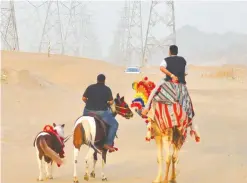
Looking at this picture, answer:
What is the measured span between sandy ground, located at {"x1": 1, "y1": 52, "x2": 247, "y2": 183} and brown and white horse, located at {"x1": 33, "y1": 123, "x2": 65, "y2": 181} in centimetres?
35

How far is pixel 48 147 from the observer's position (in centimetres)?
1183

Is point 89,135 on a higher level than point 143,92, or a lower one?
lower

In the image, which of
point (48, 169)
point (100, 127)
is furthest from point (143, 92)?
point (48, 169)

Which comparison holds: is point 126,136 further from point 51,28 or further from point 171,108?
point 51,28

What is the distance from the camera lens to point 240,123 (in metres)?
24.2

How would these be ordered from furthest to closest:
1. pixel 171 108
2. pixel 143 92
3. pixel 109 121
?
1. pixel 109 121
2. pixel 143 92
3. pixel 171 108

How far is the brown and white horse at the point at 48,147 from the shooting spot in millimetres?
11781

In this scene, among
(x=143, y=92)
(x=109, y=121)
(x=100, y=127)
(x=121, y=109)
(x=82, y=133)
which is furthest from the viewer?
(x=121, y=109)

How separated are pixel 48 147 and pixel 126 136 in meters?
8.50

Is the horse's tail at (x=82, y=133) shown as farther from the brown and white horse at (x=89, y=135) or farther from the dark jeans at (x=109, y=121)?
the dark jeans at (x=109, y=121)

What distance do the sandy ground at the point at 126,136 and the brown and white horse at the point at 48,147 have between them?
35cm

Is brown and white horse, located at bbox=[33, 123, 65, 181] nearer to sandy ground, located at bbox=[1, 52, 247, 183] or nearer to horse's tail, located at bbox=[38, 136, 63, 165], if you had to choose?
horse's tail, located at bbox=[38, 136, 63, 165]

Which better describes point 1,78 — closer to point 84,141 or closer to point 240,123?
point 240,123

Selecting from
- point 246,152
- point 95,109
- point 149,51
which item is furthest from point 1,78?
point 149,51
